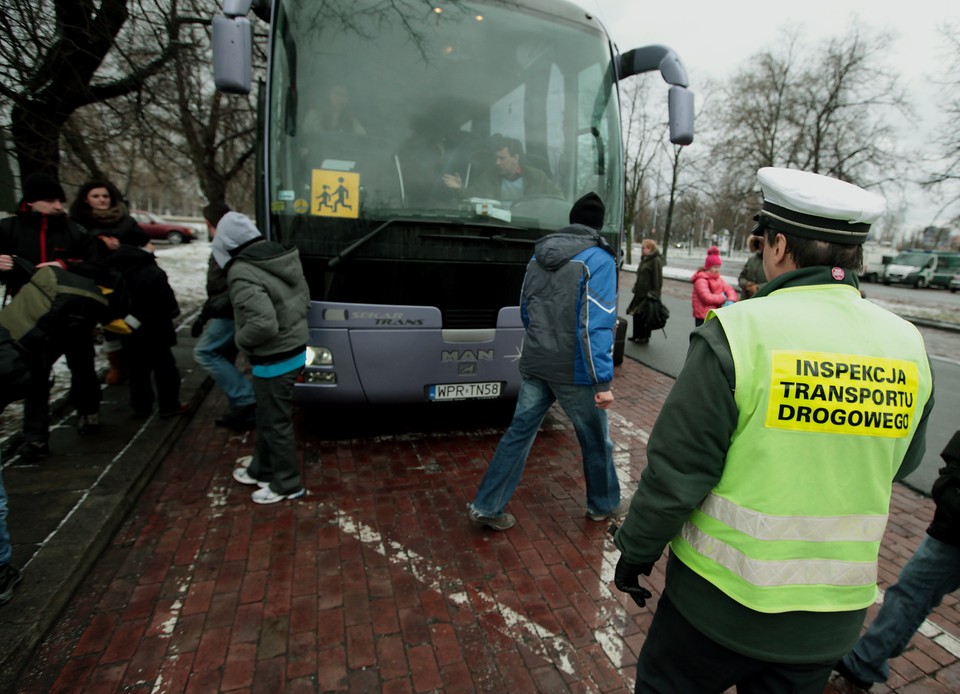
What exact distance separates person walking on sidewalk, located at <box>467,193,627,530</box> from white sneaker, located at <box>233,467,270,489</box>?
1.57m

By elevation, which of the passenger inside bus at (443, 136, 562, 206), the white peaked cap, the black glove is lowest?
the black glove

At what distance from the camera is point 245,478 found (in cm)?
386

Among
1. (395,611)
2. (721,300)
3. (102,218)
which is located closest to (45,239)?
(102,218)

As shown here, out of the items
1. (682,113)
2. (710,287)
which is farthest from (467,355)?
(710,287)

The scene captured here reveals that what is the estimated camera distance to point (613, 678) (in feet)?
7.63

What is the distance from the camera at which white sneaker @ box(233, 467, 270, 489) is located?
12.5 ft

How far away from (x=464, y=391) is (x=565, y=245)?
5.99ft

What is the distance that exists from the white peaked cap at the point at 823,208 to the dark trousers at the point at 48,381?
4.12 meters

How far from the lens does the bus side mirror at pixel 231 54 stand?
349 cm

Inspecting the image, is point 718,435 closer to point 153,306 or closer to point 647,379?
point 153,306

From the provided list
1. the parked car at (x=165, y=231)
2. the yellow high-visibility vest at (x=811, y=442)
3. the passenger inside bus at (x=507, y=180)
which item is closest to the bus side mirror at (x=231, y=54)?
the passenger inside bus at (x=507, y=180)

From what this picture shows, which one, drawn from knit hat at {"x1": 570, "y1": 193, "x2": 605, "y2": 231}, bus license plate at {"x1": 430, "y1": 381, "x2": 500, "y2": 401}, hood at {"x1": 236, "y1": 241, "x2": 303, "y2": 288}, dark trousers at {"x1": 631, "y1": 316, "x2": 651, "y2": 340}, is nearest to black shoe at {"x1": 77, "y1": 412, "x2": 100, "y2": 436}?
hood at {"x1": 236, "y1": 241, "x2": 303, "y2": 288}

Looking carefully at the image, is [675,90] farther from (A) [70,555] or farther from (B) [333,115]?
(A) [70,555]

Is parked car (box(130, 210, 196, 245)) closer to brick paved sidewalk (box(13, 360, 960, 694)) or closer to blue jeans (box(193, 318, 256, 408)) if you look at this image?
blue jeans (box(193, 318, 256, 408))
